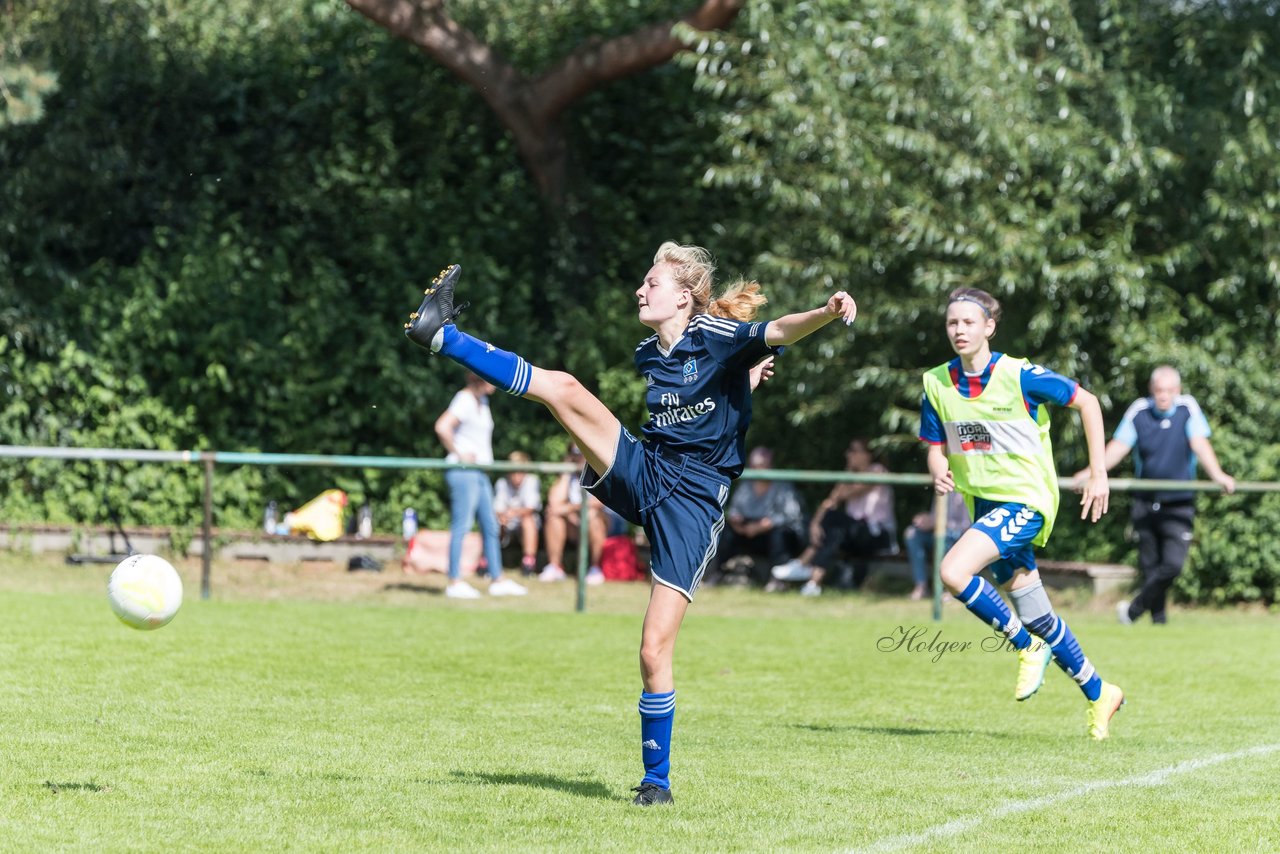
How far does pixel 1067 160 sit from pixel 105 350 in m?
9.70

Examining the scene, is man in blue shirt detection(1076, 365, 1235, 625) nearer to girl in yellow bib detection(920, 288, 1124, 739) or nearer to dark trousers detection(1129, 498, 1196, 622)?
dark trousers detection(1129, 498, 1196, 622)

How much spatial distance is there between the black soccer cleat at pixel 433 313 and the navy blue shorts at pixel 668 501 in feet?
2.49

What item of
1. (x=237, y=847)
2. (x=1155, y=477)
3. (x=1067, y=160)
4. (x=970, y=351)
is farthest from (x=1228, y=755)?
(x=1067, y=160)

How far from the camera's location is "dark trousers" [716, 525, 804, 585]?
1580 centimetres

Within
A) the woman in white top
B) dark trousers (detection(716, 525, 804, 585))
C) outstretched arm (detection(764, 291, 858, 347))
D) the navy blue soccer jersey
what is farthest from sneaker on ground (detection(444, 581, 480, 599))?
outstretched arm (detection(764, 291, 858, 347))

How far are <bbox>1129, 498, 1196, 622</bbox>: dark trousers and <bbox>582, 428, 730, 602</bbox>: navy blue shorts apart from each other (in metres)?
7.94

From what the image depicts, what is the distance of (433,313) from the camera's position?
19.2ft

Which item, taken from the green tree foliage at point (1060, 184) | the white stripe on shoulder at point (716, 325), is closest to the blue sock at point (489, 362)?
the white stripe on shoulder at point (716, 325)

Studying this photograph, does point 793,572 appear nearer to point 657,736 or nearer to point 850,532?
point 850,532

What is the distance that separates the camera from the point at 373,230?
19.6 m

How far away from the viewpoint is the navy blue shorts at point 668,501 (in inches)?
237

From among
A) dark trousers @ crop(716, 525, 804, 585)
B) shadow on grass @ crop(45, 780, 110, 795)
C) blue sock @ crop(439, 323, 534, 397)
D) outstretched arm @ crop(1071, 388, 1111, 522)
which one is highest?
blue sock @ crop(439, 323, 534, 397)

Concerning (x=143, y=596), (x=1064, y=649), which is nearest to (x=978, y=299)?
(x=1064, y=649)

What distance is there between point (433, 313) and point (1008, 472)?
10.5 ft
